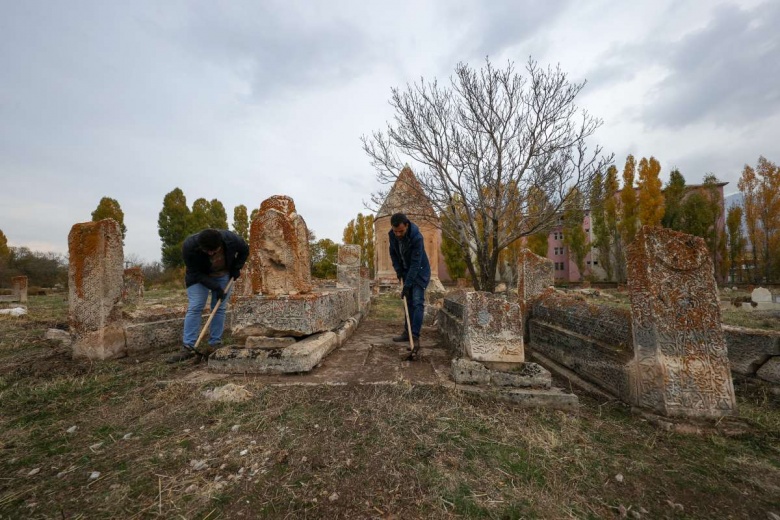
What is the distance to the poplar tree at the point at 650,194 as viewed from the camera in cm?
2145

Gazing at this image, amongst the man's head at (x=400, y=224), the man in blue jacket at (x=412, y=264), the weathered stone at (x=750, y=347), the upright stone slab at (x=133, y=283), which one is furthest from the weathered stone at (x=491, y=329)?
the upright stone slab at (x=133, y=283)

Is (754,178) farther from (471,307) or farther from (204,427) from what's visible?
(204,427)

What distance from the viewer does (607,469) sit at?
1.92 meters

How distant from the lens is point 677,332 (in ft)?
8.87

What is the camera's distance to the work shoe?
3799mm

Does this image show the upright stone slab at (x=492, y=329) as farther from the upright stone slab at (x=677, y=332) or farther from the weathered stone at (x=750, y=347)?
the weathered stone at (x=750, y=347)

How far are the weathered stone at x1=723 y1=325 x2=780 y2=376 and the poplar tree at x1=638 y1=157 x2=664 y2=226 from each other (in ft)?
73.3

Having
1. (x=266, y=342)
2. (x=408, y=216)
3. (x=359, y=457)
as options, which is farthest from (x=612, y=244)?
(x=359, y=457)

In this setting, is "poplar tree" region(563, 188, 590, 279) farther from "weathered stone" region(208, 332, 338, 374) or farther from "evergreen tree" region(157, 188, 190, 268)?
"evergreen tree" region(157, 188, 190, 268)

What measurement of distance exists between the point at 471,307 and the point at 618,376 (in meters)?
1.51

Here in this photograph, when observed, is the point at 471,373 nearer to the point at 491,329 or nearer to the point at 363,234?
the point at 491,329

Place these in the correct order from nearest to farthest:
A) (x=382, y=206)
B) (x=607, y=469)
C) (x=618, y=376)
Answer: (x=607, y=469), (x=618, y=376), (x=382, y=206)

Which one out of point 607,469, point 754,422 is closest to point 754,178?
point 754,422

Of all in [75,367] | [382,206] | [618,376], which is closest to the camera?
[618,376]
